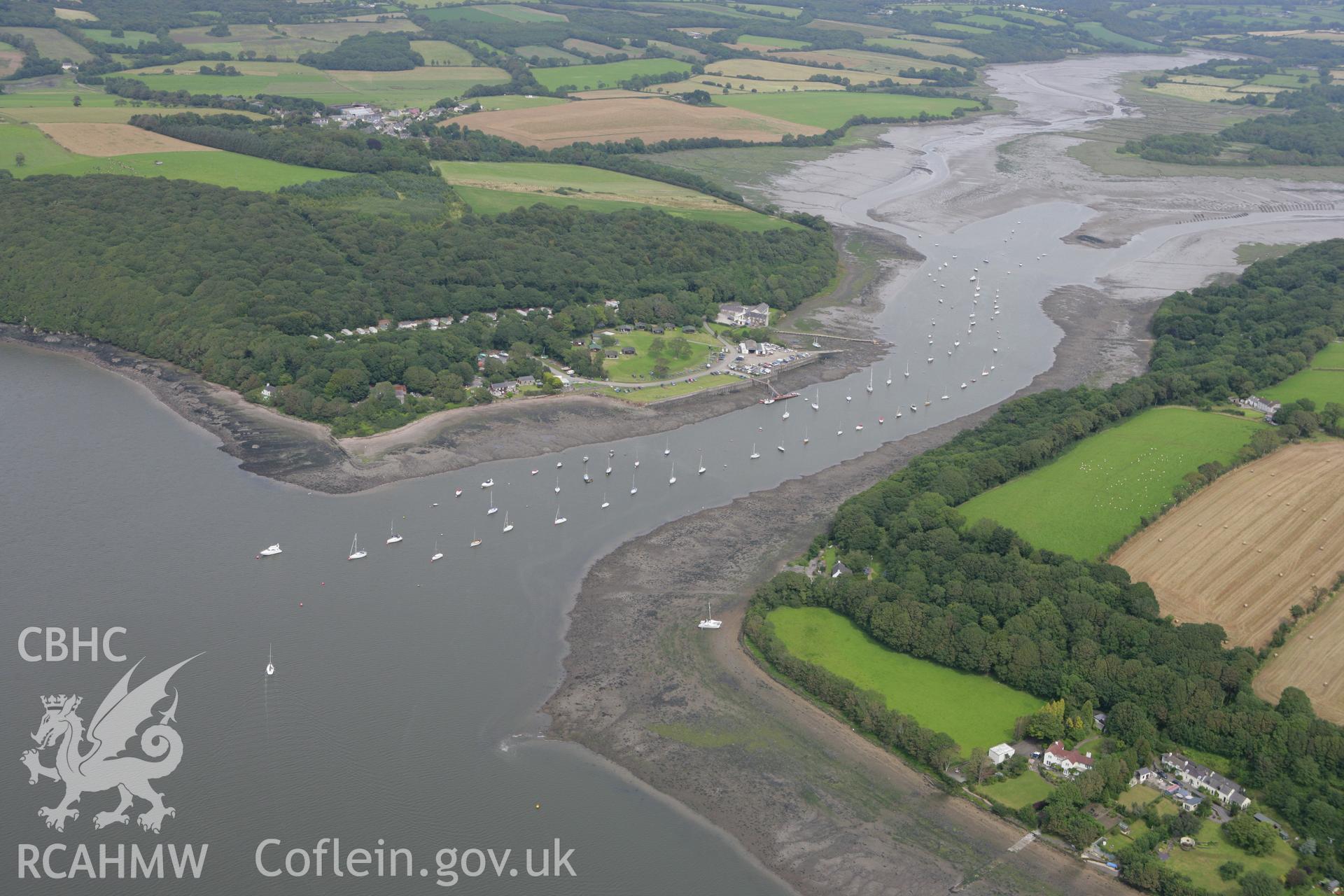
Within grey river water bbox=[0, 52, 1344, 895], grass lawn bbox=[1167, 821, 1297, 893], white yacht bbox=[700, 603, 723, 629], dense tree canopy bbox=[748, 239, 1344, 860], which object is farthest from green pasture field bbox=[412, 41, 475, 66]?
grass lawn bbox=[1167, 821, 1297, 893]

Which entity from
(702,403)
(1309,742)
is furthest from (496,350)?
(1309,742)

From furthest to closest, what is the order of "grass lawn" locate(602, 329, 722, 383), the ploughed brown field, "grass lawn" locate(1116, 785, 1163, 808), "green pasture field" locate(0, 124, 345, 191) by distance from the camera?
1. the ploughed brown field
2. "green pasture field" locate(0, 124, 345, 191)
3. "grass lawn" locate(602, 329, 722, 383)
4. "grass lawn" locate(1116, 785, 1163, 808)

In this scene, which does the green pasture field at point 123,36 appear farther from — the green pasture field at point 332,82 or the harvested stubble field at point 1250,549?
the harvested stubble field at point 1250,549

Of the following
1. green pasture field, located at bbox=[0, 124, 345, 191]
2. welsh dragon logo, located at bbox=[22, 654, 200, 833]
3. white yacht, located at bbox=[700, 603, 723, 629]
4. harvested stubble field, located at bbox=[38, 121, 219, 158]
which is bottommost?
welsh dragon logo, located at bbox=[22, 654, 200, 833]

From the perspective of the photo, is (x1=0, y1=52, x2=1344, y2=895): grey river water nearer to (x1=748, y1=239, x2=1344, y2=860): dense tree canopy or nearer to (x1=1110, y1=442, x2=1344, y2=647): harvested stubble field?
(x1=748, y1=239, x2=1344, y2=860): dense tree canopy

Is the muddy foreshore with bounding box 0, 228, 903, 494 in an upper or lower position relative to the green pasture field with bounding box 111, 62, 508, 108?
lower

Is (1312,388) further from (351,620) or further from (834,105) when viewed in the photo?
(834,105)
